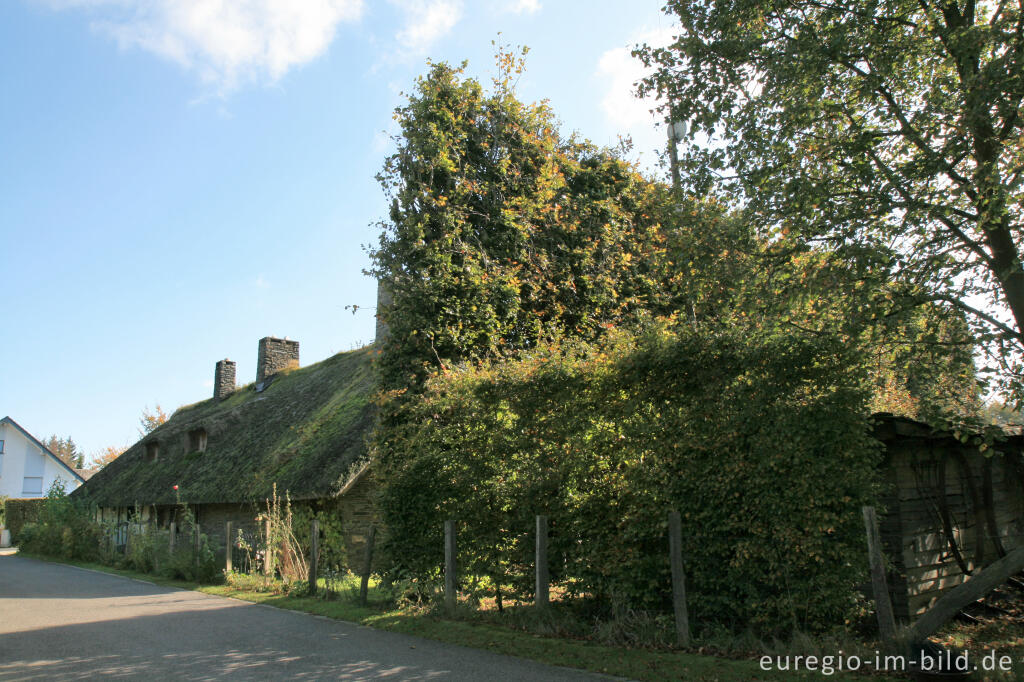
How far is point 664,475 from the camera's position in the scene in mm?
8289

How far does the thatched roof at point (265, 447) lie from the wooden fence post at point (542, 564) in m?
6.72

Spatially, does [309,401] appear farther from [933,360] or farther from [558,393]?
[933,360]

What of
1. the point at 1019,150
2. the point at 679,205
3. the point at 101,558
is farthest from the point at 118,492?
the point at 1019,150

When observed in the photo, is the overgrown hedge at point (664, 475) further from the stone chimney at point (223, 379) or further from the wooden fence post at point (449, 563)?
the stone chimney at point (223, 379)

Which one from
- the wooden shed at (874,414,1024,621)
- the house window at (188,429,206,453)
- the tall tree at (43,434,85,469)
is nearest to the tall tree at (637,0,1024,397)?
the wooden shed at (874,414,1024,621)

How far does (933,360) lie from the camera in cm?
836

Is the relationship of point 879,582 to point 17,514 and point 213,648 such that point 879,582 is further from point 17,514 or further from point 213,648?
point 17,514

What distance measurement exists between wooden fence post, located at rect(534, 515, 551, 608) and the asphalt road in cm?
133

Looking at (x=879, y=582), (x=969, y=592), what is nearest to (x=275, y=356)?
(x=879, y=582)

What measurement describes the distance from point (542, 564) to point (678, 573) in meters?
2.04

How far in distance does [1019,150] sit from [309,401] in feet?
75.7

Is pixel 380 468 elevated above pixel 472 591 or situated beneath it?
elevated above

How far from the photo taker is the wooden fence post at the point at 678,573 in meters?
7.80

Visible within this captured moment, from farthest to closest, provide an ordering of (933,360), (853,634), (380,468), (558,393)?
1. (380,468)
2. (558,393)
3. (933,360)
4. (853,634)
